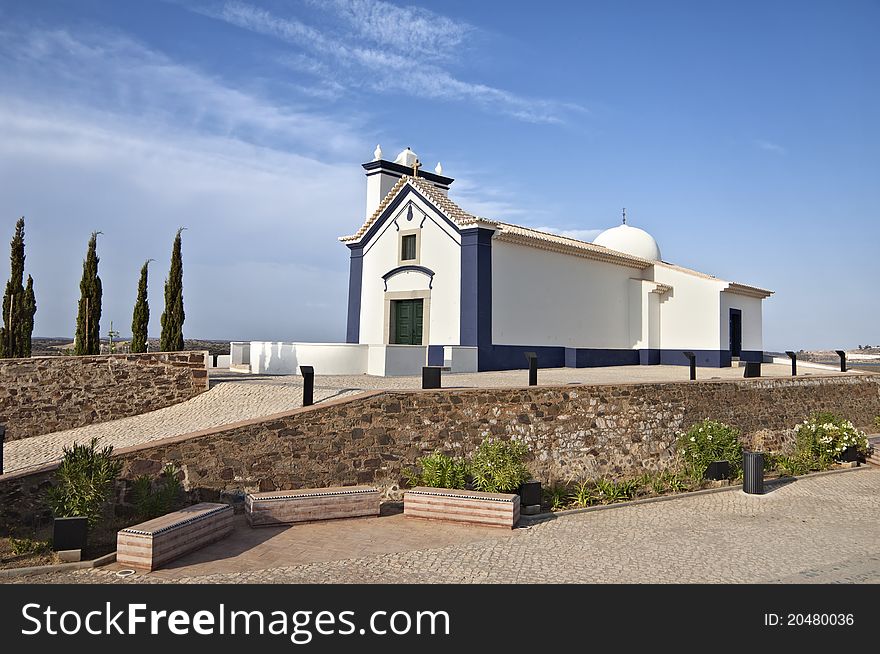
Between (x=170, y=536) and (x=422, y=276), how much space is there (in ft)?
49.9

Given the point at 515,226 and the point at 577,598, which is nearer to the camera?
the point at 577,598

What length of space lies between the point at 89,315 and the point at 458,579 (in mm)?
16238

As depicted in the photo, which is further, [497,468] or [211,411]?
[211,411]

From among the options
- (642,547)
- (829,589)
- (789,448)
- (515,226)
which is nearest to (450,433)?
(642,547)

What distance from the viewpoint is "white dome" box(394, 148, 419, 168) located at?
2588 centimetres

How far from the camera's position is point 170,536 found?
830 cm

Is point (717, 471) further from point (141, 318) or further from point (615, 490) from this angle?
point (141, 318)

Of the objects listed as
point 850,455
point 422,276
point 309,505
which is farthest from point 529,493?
point 422,276

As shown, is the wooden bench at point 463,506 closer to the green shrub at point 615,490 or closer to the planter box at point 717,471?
the green shrub at point 615,490

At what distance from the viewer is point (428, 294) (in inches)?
880

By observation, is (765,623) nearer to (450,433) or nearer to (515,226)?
(450,433)

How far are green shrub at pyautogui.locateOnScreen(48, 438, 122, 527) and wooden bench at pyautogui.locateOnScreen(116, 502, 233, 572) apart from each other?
2.70 feet

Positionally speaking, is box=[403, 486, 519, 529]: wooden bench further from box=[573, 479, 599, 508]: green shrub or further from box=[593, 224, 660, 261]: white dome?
box=[593, 224, 660, 261]: white dome

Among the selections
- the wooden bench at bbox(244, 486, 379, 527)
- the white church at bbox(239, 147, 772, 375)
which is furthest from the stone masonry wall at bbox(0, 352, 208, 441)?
the wooden bench at bbox(244, 486, 379, 527)
